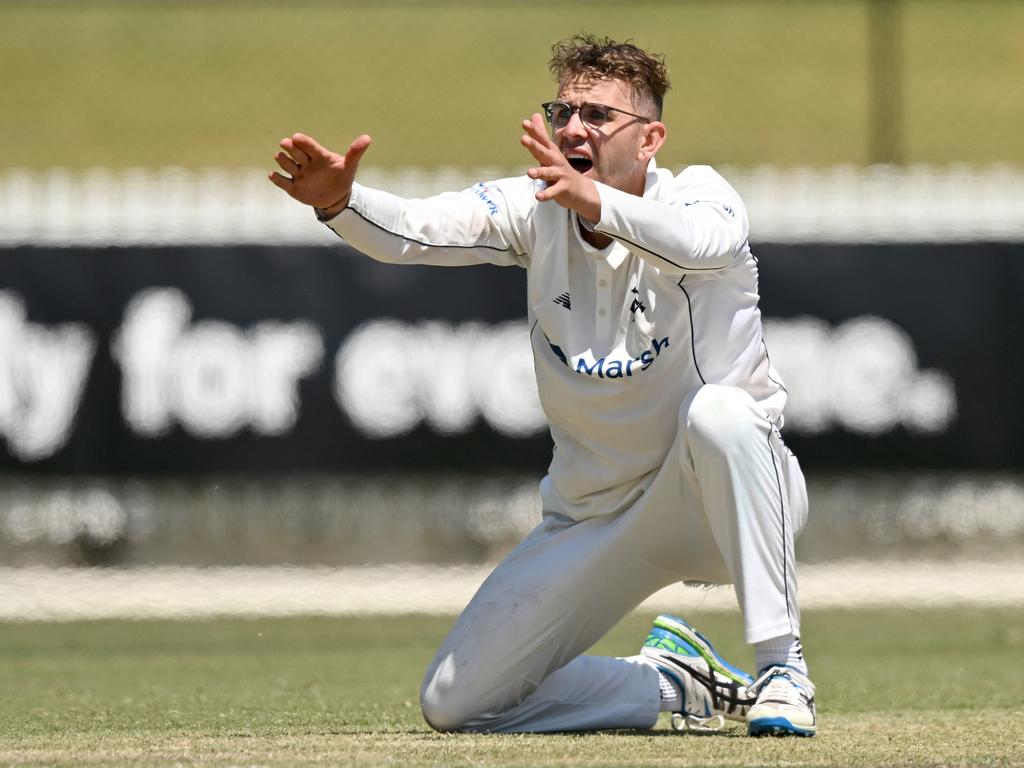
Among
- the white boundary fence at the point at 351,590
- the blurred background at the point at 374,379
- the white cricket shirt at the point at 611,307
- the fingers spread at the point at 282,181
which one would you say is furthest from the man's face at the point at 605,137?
the white boundary fence at the point at 351,590

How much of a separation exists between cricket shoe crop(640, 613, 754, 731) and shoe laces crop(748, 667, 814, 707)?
436 millimetres

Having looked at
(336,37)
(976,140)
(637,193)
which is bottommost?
(637,193)

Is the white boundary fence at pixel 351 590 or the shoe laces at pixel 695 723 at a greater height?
the shoe laces at pixel 695 723

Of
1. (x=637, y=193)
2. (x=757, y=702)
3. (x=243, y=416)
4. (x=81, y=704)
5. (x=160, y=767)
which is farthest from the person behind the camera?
(x=243, y=416)

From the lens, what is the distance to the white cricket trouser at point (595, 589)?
4.13 metres

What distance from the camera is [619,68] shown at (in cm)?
435

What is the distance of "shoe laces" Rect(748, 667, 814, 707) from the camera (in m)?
3.95

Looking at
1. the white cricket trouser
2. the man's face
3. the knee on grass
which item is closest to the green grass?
the man's face

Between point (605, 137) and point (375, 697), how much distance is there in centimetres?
201

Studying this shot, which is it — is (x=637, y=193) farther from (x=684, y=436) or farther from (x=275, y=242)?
(x=275, y=242)

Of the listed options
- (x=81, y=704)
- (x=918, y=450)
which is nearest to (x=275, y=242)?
(x=918, y=450)

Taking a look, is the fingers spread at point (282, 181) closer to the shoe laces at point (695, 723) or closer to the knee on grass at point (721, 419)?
the knee on grass at point (721, 419)

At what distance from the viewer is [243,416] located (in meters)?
8.83

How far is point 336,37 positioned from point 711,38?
10.9ft
